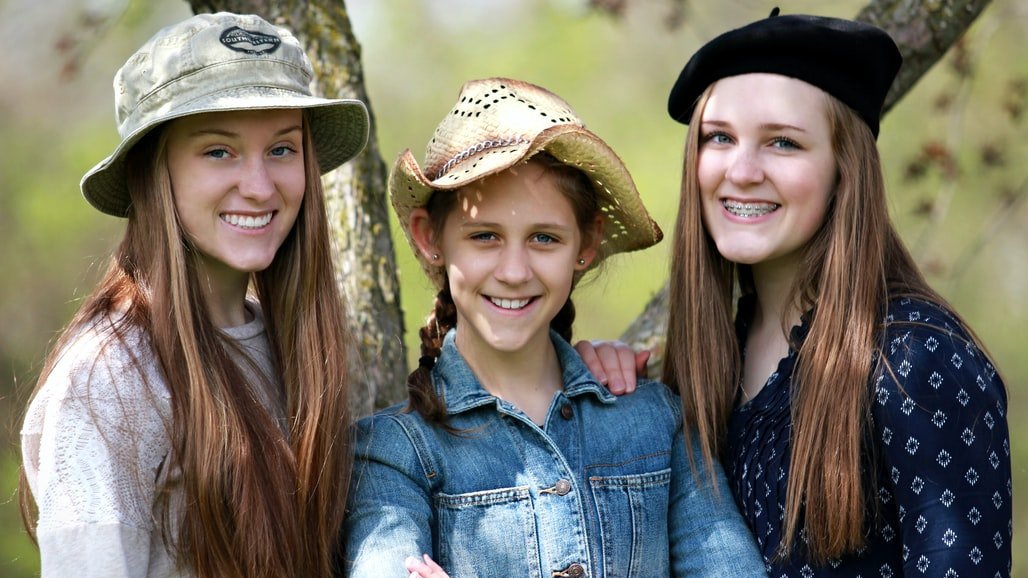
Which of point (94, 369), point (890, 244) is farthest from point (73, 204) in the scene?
point (890, 244)

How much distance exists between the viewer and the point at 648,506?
2.76m

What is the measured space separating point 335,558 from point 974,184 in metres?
3.72

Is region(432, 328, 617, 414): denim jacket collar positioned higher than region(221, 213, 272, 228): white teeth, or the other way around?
region(221, 213, 272, 228): white teeth

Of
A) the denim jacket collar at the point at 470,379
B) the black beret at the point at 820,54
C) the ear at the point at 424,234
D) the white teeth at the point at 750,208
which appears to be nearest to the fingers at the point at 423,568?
the denim jacket collar at the point at 470,379

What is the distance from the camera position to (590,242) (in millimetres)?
2934

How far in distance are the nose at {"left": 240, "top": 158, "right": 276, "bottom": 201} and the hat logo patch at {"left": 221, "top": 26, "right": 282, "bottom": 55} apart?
23 cm

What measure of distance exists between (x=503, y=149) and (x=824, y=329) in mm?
784

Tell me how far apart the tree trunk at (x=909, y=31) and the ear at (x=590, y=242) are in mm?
683

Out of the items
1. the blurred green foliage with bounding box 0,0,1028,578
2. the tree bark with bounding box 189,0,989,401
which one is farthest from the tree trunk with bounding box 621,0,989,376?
the blurred green foliage with bounding box 0,0,1028,578

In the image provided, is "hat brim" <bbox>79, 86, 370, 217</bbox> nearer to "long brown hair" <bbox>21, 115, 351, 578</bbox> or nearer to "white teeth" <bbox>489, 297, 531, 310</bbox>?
"long brown hair" <bbox>21, 115, 351, 578</bbox>

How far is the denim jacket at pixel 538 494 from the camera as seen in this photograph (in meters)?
2.61

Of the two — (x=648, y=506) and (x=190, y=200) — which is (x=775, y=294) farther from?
(x=190, y=200)

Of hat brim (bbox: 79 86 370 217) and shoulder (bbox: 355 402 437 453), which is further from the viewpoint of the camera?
shoulder (bbox: 355 402 437 453)

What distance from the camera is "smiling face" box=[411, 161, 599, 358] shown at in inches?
107
